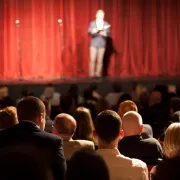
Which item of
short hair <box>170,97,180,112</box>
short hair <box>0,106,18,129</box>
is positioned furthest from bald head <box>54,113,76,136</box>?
short hair <box>170,97,180,112</box>

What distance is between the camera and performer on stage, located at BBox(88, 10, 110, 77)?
1000 cm

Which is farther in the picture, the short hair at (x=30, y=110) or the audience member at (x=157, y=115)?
the audience member at (x=157, y=115)

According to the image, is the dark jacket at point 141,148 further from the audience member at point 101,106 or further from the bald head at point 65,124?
the audience member at point 101,106

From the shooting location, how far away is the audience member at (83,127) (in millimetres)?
3637

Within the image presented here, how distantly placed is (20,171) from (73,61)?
9762 millimetres

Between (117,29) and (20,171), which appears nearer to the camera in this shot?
(20,171)

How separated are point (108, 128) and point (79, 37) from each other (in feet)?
28.8

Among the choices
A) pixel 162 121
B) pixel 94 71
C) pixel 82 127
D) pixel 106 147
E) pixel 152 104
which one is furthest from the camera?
pixel 94 71

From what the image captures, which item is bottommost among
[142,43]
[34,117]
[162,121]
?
[162,121]

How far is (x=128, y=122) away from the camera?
318cm

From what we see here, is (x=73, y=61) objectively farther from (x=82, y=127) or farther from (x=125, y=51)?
(x=82, y=127)

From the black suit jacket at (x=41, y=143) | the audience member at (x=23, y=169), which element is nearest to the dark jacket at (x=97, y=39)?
the black suit jacket at (x=41, y=143)

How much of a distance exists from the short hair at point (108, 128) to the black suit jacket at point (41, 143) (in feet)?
0.75

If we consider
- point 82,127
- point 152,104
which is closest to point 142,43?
point 152,104
